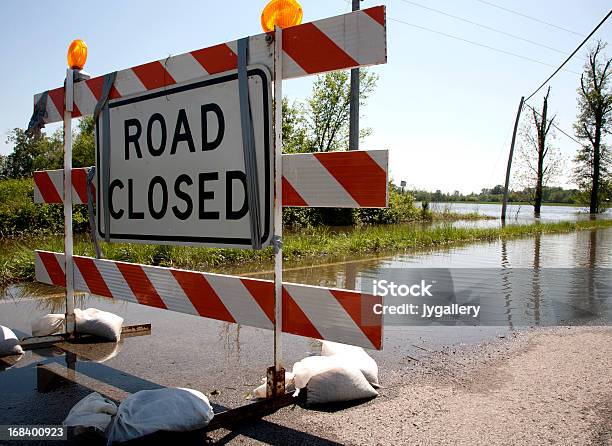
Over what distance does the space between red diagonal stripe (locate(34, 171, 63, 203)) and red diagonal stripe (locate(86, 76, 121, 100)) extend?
38.3 inches

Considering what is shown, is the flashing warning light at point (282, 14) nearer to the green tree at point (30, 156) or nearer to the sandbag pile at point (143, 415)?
the sandbag pile at point (143, 415)

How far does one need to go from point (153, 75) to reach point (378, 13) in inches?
72.4

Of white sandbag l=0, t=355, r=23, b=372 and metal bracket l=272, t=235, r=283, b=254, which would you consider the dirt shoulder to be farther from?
white sandbag l=0, t=355, r=23, b=372

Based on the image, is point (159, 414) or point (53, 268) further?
point (53, 268)

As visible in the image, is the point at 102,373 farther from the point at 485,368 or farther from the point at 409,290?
the point at 409,290

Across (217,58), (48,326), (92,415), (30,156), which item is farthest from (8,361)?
(30,156)

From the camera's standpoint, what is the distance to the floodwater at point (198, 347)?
335 centimetres

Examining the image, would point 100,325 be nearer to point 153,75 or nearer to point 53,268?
point 53,268

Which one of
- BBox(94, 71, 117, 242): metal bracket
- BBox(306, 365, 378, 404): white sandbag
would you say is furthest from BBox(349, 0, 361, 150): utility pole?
BBox(306, 365, 378, 404): white sandbag

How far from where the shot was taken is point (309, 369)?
3.23 m

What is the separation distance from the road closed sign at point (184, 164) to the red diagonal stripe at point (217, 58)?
0.06 meters

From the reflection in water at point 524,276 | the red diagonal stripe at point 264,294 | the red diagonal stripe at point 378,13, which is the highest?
the red diagonal stripe at point 378,13

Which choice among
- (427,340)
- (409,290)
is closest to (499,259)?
(409,290)

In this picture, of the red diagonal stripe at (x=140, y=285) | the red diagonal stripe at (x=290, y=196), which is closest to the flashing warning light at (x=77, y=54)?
the red diagonal stripe at (x=140, y=285)
